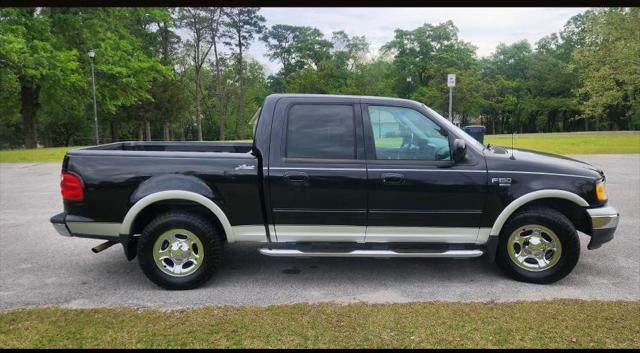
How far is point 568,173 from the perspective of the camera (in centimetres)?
439

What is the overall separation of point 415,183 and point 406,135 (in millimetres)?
500

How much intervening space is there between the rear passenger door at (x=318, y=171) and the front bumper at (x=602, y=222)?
229 centimetres

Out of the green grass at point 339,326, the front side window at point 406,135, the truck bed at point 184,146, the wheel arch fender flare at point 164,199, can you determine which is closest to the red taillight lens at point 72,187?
the wheel arch fender flare at point 164,199

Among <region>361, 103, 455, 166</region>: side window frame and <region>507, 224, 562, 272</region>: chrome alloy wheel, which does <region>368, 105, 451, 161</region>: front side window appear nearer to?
<region>361, 103, 455, 166</region>: side window frame

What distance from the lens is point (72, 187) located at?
4.29 metres

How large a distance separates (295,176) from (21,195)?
8434 mm

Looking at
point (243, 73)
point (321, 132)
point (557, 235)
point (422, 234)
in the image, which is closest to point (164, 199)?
point (321, 132)

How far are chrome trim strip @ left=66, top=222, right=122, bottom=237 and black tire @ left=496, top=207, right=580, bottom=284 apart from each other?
3.82m

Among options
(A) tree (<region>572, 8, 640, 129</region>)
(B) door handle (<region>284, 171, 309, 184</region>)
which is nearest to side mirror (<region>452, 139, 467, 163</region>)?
(B) door handle (<region>284, 171, 309, 184</region>)

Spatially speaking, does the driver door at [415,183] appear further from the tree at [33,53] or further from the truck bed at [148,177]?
the tree at [33,53]

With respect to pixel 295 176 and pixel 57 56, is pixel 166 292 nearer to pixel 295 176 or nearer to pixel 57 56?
pixel 295 176

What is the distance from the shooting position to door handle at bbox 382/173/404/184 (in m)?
4.27

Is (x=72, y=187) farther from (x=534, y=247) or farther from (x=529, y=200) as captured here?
(x=534, y=247)

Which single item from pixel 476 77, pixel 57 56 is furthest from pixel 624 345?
pixel 476 77
